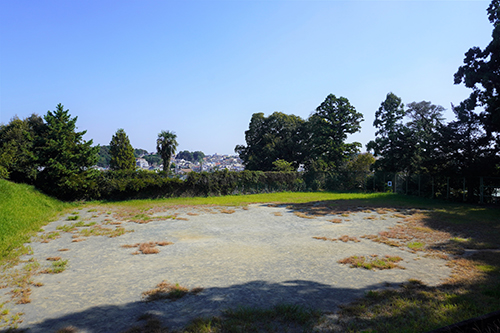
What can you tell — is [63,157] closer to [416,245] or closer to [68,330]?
[68,330]

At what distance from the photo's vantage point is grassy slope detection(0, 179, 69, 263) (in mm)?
8155

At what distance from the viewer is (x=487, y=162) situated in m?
19.6

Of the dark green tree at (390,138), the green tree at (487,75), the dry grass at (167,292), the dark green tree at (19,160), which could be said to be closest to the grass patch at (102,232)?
the dry grass at (167,292)

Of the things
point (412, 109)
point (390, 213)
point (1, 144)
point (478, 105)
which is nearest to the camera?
point (390, 213)

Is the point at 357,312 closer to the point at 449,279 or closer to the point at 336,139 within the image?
the point at 449,279

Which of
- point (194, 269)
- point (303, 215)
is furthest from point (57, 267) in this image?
point (303, 215)

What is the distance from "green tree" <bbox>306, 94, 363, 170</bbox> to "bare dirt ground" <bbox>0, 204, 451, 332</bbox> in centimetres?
2328

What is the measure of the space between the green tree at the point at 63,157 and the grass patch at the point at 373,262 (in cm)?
1654

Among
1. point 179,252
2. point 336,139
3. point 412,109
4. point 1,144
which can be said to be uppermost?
point 412,109

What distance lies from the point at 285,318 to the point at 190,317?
132cm

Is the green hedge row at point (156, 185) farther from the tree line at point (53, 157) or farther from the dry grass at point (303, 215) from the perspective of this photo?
the dry grass at point (303, 215)

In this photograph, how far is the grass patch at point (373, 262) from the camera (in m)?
6.31

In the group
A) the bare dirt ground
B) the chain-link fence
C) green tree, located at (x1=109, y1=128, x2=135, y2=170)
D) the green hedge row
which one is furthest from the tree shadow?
green tree, located at (x1=109, y1=128, x2=135, y2=170)

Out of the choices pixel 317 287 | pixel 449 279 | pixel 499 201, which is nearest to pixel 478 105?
pixel 499 201
